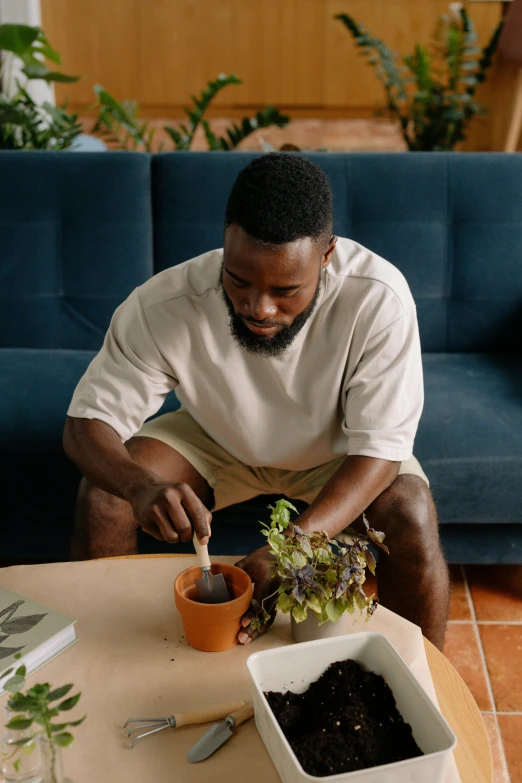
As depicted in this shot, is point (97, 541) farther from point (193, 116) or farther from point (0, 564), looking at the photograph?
point (193, 116)

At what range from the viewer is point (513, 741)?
1.54 metres

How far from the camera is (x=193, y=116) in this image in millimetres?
2783

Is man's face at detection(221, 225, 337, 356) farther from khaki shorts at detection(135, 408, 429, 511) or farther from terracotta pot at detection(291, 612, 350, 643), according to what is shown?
terracotta pot at detection(291, 612, 350, 643)

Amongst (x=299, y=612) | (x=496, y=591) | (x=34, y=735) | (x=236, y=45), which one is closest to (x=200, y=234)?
(x=496, y=591)

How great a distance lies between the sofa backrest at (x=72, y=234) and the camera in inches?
87.6

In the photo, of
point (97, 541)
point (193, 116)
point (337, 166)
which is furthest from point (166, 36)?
point (97, 541)

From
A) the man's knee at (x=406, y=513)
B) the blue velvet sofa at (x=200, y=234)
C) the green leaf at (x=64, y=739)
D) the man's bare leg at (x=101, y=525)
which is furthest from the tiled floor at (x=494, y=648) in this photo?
the green leaf at (x=64, y=739)

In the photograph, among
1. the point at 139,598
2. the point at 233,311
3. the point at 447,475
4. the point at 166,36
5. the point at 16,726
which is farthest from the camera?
the point at 166,36

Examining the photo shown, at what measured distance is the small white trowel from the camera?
112cm

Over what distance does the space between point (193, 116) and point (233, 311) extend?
1.54m

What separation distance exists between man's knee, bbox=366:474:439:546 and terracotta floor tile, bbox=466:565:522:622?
1.75ft

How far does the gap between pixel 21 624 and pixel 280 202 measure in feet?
2.32

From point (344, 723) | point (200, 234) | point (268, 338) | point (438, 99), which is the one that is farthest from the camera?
point (438, 99)

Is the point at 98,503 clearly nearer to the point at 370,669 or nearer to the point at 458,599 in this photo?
the point at 370,669
